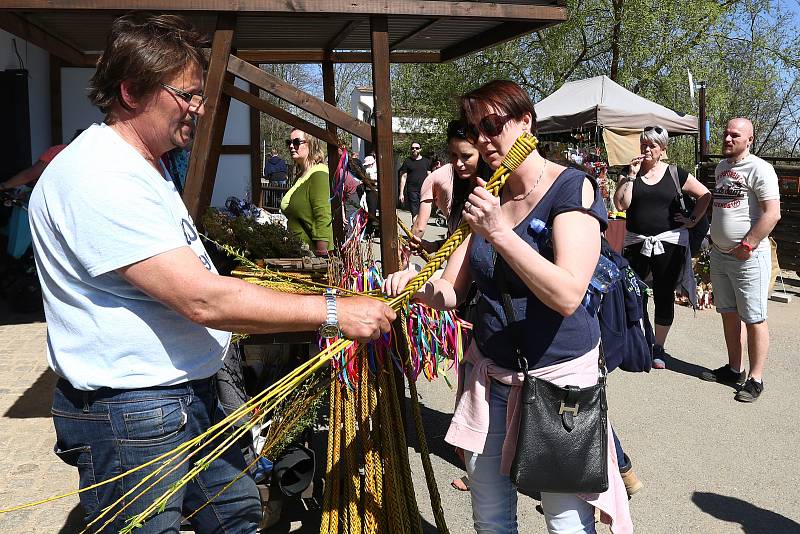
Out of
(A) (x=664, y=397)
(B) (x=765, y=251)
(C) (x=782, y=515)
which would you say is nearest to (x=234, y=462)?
(C) (x=782, y=515)

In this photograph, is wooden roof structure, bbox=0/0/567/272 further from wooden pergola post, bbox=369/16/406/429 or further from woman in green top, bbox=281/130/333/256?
woman in green top, bbox=281/130/333/256

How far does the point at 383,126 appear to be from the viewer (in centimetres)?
396

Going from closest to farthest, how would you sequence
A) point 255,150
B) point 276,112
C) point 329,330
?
point 329,330
point 276,112
point 255,150

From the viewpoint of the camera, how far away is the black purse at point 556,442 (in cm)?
243

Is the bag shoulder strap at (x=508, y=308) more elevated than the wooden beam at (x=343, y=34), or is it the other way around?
the wooden beam at (x=343, y=34)

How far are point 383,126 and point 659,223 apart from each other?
3.42 metres

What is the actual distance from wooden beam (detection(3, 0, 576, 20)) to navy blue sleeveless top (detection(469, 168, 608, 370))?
1.69 meters

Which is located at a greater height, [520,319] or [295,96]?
[295,96]

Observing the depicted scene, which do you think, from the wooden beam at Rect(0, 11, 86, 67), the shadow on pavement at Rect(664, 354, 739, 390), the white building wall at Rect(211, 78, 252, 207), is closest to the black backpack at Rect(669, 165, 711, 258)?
the shadow on pavement at Rect(664, 354, 739, 390)

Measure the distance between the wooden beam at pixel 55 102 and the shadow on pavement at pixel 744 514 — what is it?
915 cm

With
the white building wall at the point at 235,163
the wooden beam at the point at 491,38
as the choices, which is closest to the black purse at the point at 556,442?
the wooden beam at the point at 491,38

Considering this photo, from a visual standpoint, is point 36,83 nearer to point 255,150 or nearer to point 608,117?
point 255,150

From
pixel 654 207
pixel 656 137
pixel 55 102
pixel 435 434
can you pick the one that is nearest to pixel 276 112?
pixel 435 434

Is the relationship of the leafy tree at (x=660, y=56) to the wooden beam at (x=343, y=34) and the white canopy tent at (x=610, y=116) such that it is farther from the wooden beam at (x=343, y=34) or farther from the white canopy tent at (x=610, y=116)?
the wooden beam at (x=343, y=34)
